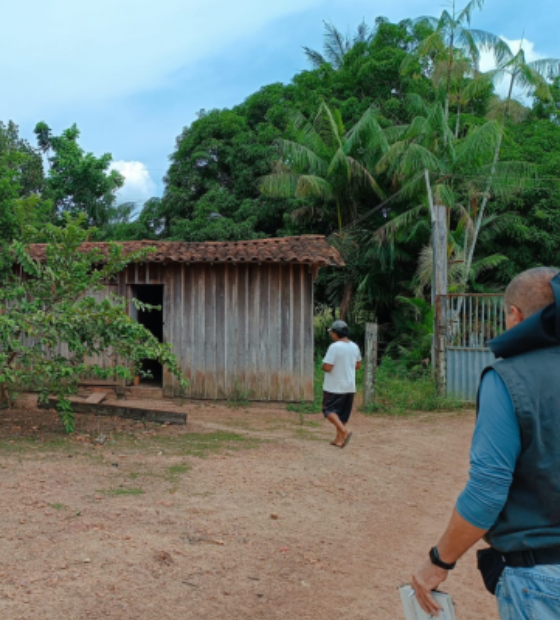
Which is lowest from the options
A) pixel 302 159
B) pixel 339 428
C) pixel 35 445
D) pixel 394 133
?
pixel 35 445

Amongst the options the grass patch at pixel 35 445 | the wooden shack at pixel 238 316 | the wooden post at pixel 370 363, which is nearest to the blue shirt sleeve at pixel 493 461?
the grass patch at pixel 35 445

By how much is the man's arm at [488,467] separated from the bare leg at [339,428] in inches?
241

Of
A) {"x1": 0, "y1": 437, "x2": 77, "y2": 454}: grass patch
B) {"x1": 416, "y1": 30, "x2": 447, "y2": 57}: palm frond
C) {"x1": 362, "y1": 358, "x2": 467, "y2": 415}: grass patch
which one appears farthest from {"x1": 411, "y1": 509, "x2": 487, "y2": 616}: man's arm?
{"x1": 416, "y1": 30, "x2": 447, "y2": 57}: palm frond

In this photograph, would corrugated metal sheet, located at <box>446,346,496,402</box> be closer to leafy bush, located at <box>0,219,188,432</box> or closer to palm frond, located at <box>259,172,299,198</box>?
leafy bush, located at <box>0,219,188,432</box>

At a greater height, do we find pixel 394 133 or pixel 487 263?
pixel 394 133

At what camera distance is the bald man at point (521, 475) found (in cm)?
183

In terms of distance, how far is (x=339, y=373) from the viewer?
7980mm

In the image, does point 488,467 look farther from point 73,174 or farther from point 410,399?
point 73,174

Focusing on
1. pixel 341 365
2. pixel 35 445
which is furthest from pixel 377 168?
pixel 35 445

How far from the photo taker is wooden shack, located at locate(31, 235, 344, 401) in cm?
1180

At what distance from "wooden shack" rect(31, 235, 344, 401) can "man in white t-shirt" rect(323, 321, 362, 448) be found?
369 cm

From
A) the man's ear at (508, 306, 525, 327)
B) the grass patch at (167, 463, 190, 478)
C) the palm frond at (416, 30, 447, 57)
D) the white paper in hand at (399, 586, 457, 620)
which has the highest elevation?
Result: the palm frond at (416, 30, 447, 57)

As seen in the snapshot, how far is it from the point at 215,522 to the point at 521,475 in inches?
146

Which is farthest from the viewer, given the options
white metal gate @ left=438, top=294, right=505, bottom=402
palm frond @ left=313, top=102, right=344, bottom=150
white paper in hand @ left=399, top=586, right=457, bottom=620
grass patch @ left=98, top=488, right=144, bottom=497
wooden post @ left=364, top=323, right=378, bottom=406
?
palm frond @ left=313, top=102, right=344, bottom=150
